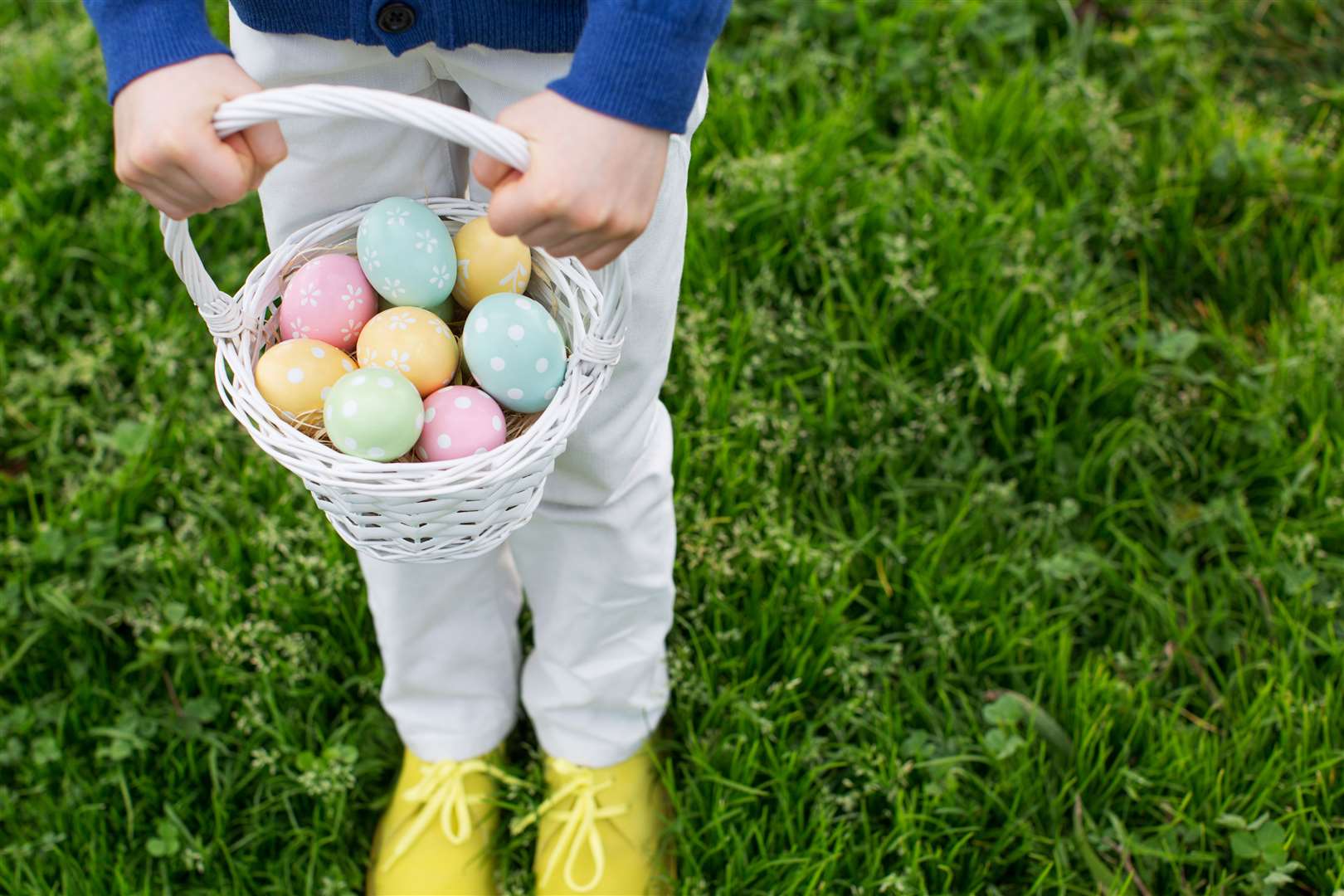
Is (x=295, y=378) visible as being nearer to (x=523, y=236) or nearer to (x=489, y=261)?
(x=489, y=261)

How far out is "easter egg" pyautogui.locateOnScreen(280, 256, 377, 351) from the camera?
130cm

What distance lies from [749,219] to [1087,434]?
30.1 inches

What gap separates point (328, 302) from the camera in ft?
4.30

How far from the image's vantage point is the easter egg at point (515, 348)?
1.23 m

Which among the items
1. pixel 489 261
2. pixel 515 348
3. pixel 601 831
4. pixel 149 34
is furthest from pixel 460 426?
pixel 601 831

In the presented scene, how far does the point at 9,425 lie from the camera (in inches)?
85.5

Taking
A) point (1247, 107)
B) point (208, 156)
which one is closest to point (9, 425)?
point (208, 156)

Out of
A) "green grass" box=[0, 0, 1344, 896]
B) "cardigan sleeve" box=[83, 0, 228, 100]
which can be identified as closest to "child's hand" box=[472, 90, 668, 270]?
"cardigan sleeve" box=[83, 0, 228, 100]

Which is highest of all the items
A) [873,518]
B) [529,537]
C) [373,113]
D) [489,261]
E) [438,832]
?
[373,113]

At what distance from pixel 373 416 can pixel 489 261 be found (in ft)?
0.84

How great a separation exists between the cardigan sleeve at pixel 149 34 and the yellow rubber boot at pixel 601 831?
3.59ft

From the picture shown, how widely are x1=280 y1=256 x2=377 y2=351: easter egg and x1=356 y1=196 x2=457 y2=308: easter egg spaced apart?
0.02 m

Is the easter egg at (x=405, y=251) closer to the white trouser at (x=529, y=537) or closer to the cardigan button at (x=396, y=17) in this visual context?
the white trouser at (x=529, y=537)

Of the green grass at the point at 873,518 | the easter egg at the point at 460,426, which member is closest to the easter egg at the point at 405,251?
the easter egg at the point at 460,426
